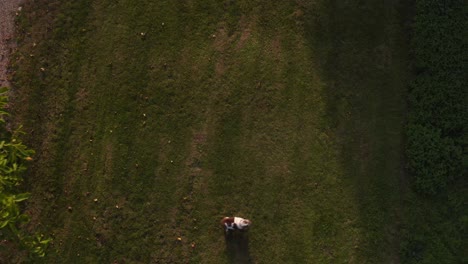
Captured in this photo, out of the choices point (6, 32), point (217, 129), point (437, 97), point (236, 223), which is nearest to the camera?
point (437, 97)

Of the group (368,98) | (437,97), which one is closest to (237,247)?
(368,98)

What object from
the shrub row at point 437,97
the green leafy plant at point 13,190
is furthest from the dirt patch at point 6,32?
the shrub row at point 437,97

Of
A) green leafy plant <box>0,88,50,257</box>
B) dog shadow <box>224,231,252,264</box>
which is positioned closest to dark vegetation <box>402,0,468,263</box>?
dog shadow <box>224,231,252,264</box>

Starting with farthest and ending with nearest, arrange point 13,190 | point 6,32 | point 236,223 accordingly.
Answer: point 6,32 → point 13,190 → point 236,223

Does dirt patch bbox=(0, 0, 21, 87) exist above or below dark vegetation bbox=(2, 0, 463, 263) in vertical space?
above

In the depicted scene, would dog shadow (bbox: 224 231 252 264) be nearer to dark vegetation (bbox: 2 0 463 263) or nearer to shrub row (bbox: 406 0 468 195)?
dark vegetation (bbox: 2 0 463 263)

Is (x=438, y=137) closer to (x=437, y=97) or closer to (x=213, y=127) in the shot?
(x=437, y=97)
